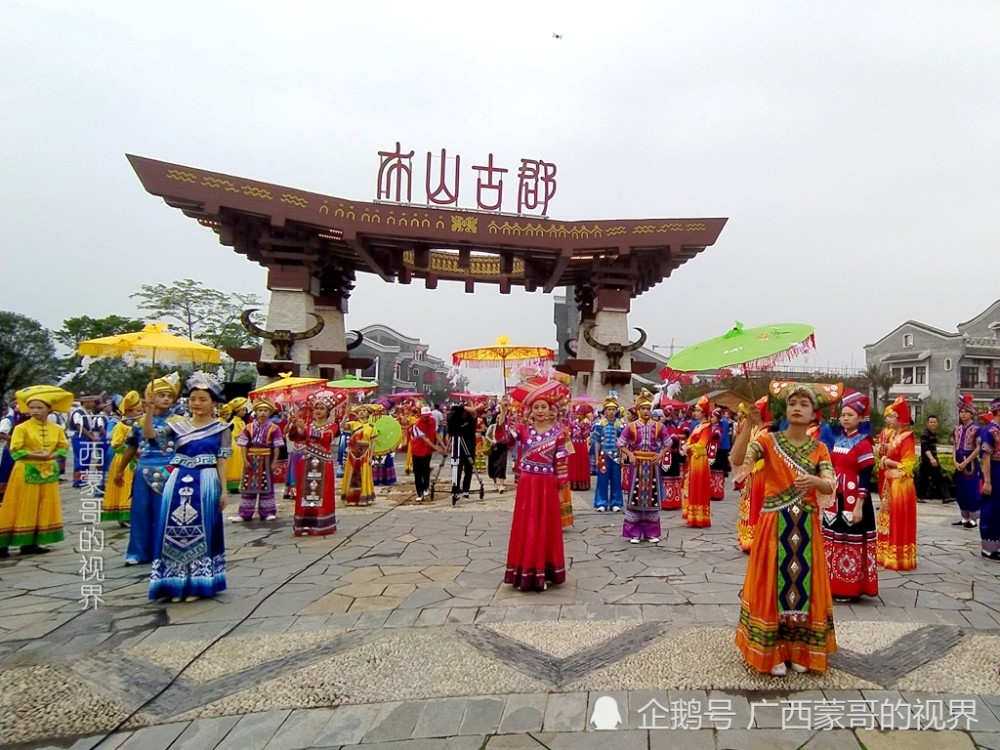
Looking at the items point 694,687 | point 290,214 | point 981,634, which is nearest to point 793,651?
point 694,687

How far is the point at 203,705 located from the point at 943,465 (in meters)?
12.9

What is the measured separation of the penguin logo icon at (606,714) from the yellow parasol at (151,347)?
4.61 m

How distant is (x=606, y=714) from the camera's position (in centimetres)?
284

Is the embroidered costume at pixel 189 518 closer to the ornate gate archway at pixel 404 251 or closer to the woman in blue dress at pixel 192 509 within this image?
the woman in blue dress at pixel 192 509

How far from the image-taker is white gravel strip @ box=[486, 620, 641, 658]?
11.9ft

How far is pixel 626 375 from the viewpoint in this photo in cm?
1855

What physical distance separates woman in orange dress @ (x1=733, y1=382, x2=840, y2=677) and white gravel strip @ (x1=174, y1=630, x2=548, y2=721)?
133 cm

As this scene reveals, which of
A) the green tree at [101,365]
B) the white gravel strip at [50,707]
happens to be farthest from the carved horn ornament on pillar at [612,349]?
the green tree at [101,365]

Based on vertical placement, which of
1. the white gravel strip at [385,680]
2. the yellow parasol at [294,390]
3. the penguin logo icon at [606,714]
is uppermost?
the yellow parasol at [294,390]

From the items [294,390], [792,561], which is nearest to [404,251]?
[294,390]

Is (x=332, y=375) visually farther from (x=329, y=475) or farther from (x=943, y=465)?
(x=943, y=465)

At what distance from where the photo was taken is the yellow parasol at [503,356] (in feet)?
29.4

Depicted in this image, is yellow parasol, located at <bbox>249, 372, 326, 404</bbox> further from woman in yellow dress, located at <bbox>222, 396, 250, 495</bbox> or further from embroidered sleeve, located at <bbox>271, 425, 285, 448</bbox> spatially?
woman in yellow dress, located at <bbox>222, 396, 250, 495</bbox>

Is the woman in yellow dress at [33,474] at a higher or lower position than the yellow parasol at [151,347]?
lower
